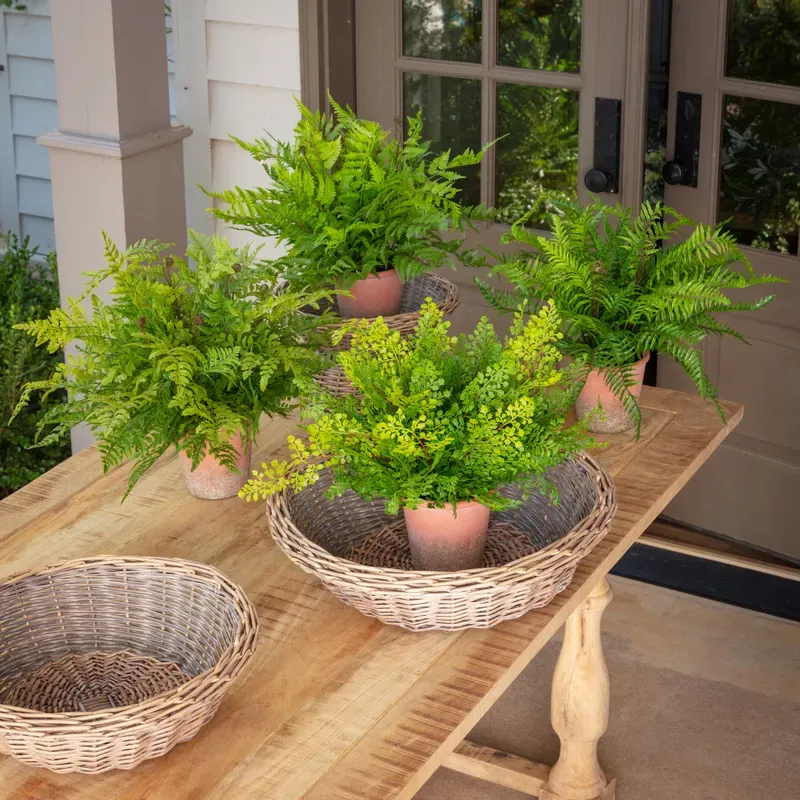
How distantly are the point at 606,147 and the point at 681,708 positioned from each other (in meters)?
1.39

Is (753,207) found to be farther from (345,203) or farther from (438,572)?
(438,572)

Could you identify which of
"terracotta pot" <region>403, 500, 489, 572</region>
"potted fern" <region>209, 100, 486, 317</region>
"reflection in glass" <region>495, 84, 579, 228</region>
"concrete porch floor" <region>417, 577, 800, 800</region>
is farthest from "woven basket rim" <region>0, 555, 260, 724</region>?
"reflection in glass" <region>495, 84, 579, 228</region>

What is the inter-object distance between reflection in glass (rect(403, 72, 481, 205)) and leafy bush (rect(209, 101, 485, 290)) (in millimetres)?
1149

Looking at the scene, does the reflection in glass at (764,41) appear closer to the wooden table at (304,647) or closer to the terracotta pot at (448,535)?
the wooden table at (304,647)

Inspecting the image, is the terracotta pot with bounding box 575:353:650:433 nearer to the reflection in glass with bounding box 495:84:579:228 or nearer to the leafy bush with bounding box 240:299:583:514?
the leafy bush with bounding box 240:299:583:514


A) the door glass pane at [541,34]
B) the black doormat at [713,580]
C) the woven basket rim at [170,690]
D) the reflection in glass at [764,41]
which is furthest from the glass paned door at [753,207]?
the woven basket rim at [170,690]

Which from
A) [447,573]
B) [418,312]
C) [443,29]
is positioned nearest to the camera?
[447,573]

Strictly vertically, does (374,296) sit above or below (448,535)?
above

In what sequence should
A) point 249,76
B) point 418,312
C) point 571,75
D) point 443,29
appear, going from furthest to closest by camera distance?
point 249,76, point 443,29, point 571,75, point 418,312

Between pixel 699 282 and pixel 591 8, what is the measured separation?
1341 mm

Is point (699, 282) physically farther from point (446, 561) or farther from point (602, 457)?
point (446, 561)

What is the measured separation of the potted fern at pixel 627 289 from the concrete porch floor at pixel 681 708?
970 mm

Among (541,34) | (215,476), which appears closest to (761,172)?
(541,34)

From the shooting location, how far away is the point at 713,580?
3.19m
